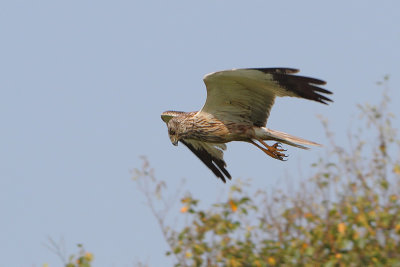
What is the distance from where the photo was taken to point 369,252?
593cm

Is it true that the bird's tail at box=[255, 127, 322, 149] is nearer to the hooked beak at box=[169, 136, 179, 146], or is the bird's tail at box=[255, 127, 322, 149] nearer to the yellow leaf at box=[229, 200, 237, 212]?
the hooked beak at box=[169, 136, 179, 146]

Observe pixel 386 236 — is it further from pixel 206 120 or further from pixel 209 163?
pixel 209 163

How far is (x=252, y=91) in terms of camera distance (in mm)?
9133

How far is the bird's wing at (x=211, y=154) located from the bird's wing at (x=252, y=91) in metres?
1.57

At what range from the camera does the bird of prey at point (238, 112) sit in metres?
8.52

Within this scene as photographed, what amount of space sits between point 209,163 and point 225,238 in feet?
15.3

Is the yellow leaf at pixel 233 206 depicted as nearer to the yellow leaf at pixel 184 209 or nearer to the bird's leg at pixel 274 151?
the yellow leaf at pixel 184 209

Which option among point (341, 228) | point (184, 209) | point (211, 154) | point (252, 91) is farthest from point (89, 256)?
point (211, 154)

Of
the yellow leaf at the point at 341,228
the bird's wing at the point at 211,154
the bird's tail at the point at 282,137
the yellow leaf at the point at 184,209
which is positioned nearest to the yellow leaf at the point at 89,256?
the yellow leaf at the point at 184,209

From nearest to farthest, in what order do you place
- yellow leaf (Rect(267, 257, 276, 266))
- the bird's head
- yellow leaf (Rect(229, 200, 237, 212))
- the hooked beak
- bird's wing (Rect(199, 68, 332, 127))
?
yellow leaf (Rect(267, 257, 276, 266)), yellow leaf (Rect(229, 200, 237, 212)), bird's wing (Rect(199, 68, 332, 127)), the bird's head, the hooked beak

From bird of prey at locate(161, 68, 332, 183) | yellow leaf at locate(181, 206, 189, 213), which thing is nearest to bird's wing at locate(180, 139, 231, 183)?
bird of prey at locate(161, 68, 332, 183)

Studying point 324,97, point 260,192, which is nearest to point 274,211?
point 260,192

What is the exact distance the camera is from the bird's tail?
897 centimetres

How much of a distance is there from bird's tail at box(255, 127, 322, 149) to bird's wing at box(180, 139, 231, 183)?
176cm
